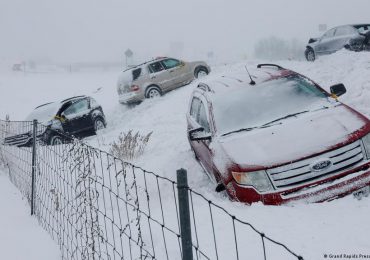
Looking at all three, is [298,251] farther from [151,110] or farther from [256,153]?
[151,110]

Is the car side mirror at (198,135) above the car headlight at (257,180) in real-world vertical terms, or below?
above

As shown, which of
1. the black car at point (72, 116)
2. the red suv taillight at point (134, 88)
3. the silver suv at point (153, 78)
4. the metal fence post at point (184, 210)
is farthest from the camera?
the silver suv at point (153, 78)

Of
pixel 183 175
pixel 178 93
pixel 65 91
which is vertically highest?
pixel 183 175

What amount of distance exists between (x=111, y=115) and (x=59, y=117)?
539cm

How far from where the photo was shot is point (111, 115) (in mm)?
20000

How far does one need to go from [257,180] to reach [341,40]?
14774 millimetres

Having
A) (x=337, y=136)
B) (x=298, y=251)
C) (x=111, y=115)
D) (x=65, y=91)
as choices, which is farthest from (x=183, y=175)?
→ (x=65, y=91)

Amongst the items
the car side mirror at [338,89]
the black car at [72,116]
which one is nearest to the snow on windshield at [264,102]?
the car side mirror at [338,89]

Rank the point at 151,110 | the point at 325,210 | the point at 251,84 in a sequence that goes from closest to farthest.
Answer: the point at 325,210
the point at 251,84
the point at 151,110

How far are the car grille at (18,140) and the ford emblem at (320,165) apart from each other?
7.51 metres

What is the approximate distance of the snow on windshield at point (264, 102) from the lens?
5930mm

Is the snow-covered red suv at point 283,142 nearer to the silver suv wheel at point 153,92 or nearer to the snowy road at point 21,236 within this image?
the snowy road at point 21,236

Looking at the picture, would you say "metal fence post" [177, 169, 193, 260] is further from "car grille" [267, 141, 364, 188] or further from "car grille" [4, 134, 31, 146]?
"car grille" [4, 134, 31, 146]

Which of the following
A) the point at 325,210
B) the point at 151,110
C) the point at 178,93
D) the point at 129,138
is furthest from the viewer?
the point at 178,93
